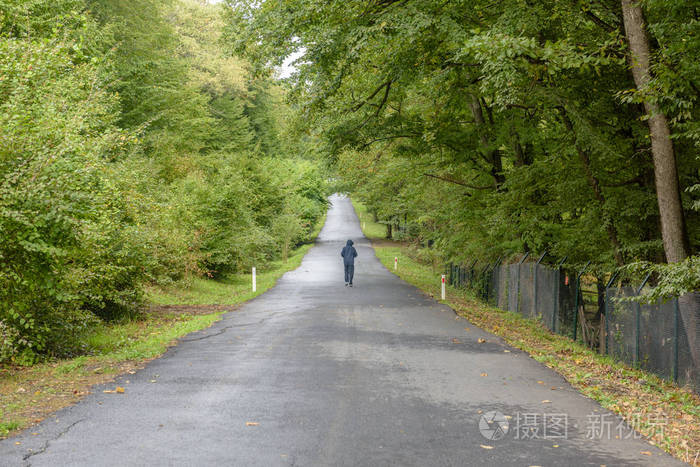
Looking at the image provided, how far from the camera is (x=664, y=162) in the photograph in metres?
10.0

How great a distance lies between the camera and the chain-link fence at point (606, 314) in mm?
9594

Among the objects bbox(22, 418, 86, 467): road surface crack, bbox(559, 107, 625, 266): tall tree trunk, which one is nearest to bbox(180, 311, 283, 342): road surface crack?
bbox(22, 418, 86, 467): road surface crack

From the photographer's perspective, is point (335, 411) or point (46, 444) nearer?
point (46, 444)

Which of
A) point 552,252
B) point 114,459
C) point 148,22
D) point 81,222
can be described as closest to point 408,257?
point 148,22

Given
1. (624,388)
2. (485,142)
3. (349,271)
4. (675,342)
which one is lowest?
(624,388)

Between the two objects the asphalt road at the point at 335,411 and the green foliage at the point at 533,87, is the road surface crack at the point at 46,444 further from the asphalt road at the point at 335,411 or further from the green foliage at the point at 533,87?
the green foliage at the point at 533,87

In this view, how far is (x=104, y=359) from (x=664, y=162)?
9898 mm

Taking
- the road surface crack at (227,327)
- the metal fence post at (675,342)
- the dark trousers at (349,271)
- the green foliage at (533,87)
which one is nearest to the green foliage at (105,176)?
the road surface crack at (227,327)

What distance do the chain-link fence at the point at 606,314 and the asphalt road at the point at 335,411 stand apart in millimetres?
2311

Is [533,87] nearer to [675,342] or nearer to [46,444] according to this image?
[675,342]

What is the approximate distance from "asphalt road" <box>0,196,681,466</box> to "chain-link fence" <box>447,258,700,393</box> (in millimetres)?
2311

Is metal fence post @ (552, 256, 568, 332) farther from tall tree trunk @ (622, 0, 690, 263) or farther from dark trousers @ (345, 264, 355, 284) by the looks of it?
dark trousers @ (345, 264, 355, 284)

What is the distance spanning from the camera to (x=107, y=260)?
44.6ft

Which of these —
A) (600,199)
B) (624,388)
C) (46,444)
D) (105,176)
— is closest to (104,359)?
(105,176)
